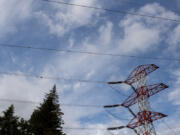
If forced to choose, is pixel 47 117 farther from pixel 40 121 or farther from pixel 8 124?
pixel 8 124

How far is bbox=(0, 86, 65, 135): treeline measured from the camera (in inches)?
1041

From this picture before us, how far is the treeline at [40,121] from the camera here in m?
26.4

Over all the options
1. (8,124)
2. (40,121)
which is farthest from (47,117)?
(8,124)

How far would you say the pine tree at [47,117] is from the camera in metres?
26.3

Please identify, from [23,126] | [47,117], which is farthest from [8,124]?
[47,117]

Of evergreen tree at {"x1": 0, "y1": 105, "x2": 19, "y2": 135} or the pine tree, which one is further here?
evergreen tree at {"x1": 0, "y1": 105, "x2": 19, "y2": 135}

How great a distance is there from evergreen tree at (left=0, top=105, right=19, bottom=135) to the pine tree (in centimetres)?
377

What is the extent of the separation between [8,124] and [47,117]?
7.71m

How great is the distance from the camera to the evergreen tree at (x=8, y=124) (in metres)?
29.2

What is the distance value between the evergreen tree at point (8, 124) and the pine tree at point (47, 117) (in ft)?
12.4

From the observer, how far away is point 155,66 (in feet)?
74.7

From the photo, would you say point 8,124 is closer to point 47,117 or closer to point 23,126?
point 23,126

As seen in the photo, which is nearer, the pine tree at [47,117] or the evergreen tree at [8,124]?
the pine tree at [47,117]

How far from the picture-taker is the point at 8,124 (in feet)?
99.8
